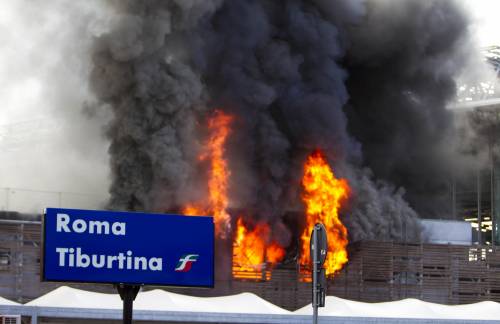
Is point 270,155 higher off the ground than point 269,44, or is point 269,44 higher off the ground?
point 269,44

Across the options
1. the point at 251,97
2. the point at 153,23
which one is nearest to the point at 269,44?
the point at 251,97

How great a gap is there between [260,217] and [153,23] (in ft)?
37.1

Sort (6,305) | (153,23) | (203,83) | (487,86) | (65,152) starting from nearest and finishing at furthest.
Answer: (6,305), (153,23), (203,83), (65,152), (487,86)

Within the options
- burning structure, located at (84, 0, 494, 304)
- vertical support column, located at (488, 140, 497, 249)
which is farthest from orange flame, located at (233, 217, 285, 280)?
vertical support column, located at (488, 140, 497, 249)

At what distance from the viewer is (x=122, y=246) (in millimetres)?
21500

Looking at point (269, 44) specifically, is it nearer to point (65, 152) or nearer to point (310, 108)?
point (310, 108)

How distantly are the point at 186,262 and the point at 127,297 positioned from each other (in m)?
1.33

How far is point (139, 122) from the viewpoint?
51.6 m

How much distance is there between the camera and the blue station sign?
21.2 meters

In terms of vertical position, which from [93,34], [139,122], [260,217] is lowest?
[260,217]

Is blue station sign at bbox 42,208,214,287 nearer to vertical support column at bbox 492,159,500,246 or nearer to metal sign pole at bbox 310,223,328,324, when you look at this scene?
metal sign pole at bbox 310,223,328,324

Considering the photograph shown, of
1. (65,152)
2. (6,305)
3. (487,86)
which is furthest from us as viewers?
(487,86)

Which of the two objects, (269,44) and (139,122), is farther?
(269,44)

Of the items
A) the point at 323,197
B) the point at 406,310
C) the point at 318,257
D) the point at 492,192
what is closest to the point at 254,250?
the point at 323,197
